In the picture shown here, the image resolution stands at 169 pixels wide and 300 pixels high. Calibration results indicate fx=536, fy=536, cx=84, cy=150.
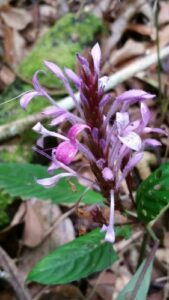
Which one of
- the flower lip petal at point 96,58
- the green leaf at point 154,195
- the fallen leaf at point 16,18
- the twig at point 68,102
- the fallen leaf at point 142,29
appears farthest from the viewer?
the fallen leaf at point 16,18

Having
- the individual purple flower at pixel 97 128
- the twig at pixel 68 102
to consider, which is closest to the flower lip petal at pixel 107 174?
the individual purple flower at pixel 97 128

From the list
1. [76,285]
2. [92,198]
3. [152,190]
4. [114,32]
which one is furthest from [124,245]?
[114,32]

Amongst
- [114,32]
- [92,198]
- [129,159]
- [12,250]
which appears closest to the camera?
[129,159]

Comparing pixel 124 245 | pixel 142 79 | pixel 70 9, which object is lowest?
pixel 124 245

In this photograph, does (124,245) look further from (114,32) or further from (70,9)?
(70,9)

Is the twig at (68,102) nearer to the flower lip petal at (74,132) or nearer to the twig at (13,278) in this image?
the twig at (13,278)

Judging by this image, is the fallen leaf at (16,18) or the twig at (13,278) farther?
the fallen leaf at (16,18)

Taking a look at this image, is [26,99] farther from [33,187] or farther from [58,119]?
[33,187]
